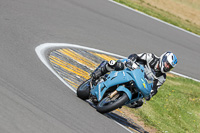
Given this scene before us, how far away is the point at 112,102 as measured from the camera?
26.3 ft

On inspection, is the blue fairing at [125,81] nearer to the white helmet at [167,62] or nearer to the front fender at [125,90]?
the front fender at [125,90]

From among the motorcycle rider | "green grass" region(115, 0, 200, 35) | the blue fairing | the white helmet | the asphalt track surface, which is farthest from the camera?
"green grass" region(115, 0, 200, 35)

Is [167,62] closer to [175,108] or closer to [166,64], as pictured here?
[166,64]

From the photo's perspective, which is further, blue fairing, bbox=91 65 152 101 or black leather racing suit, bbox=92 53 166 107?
black leather racing suit, bbox=92 53 166 107

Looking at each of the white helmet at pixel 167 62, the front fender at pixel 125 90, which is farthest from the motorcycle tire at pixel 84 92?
the white helmet at pixel 167 62

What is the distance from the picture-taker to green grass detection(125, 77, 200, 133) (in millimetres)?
10320

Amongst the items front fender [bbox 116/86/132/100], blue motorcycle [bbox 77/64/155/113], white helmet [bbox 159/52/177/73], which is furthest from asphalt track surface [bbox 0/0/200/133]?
white helmet [bbox 159/52/177/73]

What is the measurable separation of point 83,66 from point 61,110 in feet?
13.4

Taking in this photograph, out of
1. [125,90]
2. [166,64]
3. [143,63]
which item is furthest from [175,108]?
[125,90]

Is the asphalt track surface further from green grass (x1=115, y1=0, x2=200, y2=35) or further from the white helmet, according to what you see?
the white helmet

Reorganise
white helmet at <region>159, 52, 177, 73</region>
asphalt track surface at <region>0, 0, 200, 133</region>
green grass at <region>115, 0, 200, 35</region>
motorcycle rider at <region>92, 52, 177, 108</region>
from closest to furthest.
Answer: asphalt track surface at <region>0, 0, 200, 133</region>
motorcycle rider at <region>92, 52, 177, 108</region>
white helmet at <region>159, 52, 177, 73</region>
green grass at <region>115, 0, 200, 35</region>

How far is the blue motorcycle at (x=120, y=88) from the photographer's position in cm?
794

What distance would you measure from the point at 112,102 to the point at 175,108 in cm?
428

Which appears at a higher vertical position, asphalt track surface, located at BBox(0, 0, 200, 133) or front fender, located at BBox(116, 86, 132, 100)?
front fender, located at BBox(116, 86, 132, 100)
